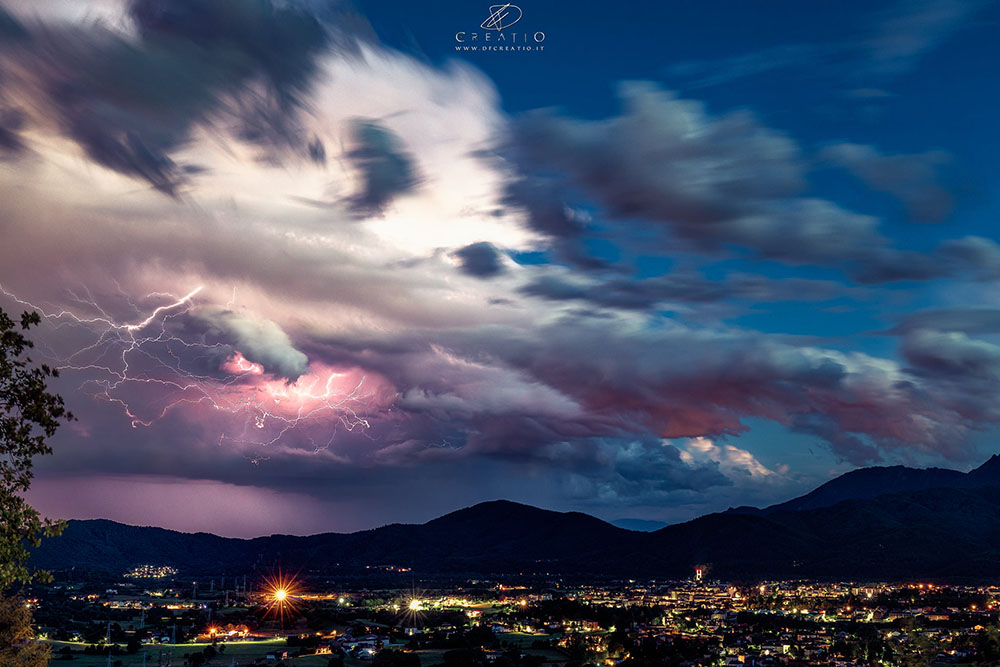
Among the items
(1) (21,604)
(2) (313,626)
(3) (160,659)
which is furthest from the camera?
(2) (313,626)

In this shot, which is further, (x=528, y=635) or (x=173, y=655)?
(x=528, y=635)

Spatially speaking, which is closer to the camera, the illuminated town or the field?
the field

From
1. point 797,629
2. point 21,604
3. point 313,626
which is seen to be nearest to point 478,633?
point 313,626

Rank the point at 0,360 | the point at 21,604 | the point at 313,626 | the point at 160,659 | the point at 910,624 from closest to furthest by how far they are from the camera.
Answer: the point at 0,360 → the point at 21,604 → the point at 910,624 → the point at 160,659 → the point at 313,626

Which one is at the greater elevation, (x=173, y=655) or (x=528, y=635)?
(x=173, y=655)

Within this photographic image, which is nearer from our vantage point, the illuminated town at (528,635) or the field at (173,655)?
the field at (173,655)

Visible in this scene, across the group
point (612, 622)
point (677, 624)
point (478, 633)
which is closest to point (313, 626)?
point (478, 633)

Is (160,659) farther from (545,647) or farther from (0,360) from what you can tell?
(0,360)

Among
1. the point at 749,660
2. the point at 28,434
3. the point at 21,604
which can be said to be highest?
Answer: the point at 28,434

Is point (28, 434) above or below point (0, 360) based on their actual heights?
below

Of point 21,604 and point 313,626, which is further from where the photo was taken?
point 313,626
